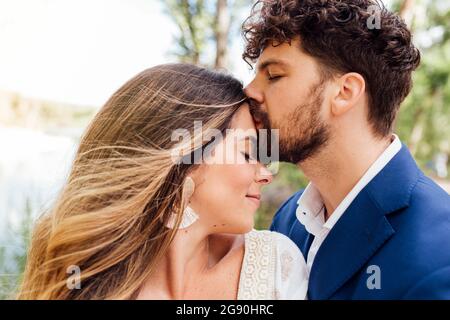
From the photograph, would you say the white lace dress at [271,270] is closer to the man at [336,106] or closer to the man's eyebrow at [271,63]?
the man at [336,106]

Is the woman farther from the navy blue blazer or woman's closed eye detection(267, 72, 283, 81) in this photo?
woman's closed eye detection(267, 72, 283, 81)

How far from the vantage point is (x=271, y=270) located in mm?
1887

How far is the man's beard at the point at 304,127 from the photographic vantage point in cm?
220

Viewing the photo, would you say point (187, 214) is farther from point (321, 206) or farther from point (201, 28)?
point (201, 28)

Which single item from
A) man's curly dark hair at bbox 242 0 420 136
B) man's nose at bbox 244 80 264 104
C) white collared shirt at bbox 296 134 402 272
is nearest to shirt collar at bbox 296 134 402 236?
white collared shirt at bbox 296 134 402 272

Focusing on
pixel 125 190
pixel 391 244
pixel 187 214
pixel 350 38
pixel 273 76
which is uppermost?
pixel 350 38

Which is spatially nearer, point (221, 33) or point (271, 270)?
point (271, 270)

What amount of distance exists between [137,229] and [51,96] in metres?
5.91

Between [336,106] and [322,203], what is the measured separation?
1.79 ft

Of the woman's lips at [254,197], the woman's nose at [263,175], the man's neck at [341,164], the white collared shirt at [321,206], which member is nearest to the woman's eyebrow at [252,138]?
the woman's nose at [263,175]

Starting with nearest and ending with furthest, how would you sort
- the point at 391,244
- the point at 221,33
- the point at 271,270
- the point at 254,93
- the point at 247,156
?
the point at 391,244
the point at 271,270
the point at 247,156
the point at 254,93
the point at 221,33

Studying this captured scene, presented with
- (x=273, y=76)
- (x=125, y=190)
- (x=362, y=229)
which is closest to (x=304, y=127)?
(x=273, y=76)
